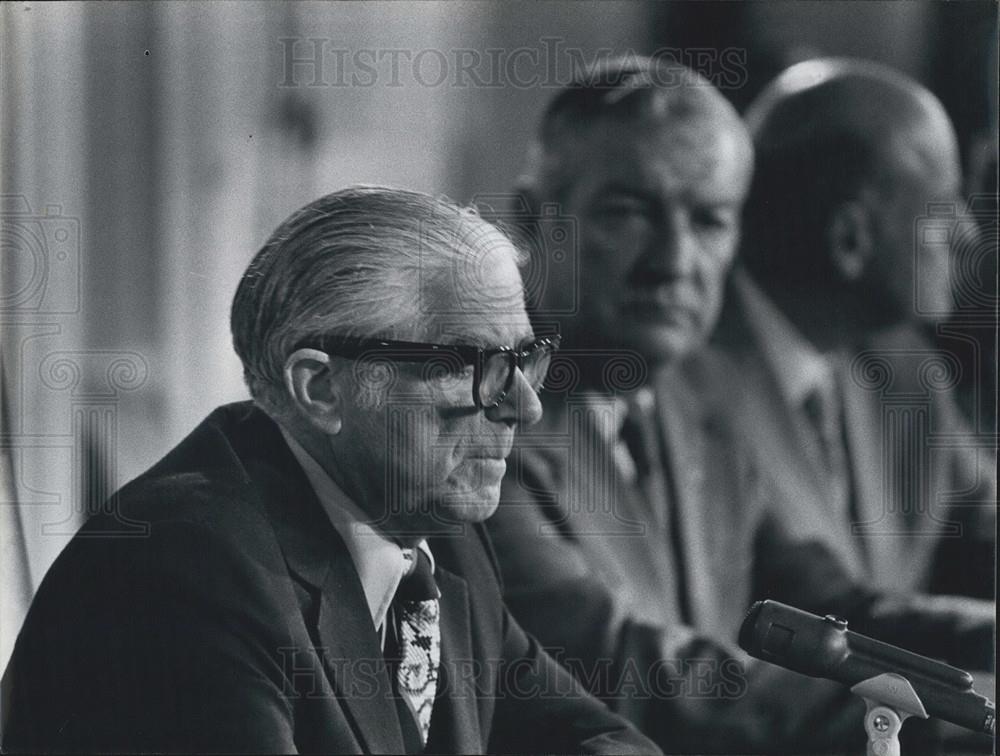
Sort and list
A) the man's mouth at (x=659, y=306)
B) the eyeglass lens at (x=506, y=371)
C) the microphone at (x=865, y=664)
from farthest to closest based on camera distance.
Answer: the man's mouth at (x=659, y=306)
the eyeglass lens at (x=506, y=371)
the microphone at (x=865, y=664)

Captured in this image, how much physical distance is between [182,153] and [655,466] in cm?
107

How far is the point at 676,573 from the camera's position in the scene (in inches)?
90.0

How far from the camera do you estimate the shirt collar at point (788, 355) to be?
7.57ft

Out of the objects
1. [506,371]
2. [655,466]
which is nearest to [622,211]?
[506,371]

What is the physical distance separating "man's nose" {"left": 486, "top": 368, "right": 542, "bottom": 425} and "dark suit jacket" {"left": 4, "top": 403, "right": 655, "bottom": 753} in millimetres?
239

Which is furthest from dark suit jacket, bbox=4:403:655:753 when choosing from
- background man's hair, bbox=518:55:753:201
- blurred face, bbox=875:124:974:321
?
blurred face, bbox=875:124:974:321

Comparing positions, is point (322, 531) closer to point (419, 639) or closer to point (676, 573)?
point (419, 639)

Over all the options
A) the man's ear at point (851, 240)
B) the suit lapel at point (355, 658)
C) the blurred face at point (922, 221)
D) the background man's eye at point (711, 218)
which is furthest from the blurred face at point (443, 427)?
the blurred face at point (922, 221)

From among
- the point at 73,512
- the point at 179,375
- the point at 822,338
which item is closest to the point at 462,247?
the point at 179,375

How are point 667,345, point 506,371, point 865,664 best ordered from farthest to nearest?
point 667,345 → point 506,371 → point 865,664

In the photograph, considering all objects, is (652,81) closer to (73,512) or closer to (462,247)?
(462,247)

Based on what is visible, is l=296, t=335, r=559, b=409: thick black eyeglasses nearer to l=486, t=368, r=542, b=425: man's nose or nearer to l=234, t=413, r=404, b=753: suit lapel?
l=486, t=368, r=542, b=425: man's nose

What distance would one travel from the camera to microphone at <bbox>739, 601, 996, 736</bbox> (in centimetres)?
205

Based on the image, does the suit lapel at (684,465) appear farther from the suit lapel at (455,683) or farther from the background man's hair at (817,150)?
the suit lapel at (455,683)
